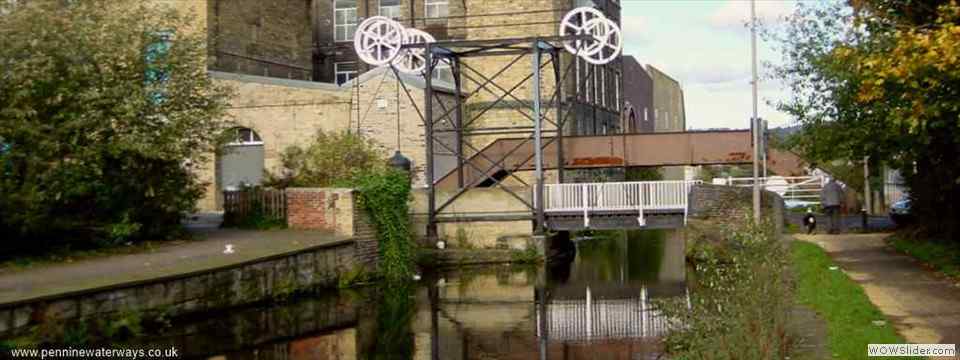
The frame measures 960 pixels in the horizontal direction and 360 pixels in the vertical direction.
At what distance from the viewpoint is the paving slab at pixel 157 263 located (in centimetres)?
1461

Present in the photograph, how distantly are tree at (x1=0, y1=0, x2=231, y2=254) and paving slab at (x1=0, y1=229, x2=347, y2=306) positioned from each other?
1.02 m

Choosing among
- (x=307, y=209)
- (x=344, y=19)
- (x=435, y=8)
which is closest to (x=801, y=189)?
(x=435, y=8)

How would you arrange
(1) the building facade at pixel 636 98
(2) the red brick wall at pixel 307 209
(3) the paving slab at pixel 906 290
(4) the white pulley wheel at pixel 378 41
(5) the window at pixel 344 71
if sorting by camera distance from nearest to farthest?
(3) the paving slab at pixel 906 290 → (2) the red brick wall at pixel 307 209 → (4) the white pulley wheel at pixel 378 41 → (5) the window at pixel 344 71 → (1) the building facade at pixel 636 98

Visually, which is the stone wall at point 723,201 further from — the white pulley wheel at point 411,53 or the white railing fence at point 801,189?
the white railing fence at point 801,189

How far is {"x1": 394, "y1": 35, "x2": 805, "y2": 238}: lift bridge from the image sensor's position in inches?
1078

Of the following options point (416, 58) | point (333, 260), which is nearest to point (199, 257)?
point (333, 260)

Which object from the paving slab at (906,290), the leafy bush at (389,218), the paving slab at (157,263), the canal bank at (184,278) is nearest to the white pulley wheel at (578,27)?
the leafy bush at (389,218)

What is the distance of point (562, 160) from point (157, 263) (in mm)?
15003

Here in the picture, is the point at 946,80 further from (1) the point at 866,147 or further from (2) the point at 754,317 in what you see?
(1) the point at 866,147

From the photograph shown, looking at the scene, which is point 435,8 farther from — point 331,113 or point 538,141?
point 538,141

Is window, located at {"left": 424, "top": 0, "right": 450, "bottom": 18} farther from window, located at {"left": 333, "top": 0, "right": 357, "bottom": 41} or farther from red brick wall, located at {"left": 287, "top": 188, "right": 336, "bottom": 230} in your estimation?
red brick wall, located at {"left": 287, "top": 188, "right": 336, "bottom": 230}

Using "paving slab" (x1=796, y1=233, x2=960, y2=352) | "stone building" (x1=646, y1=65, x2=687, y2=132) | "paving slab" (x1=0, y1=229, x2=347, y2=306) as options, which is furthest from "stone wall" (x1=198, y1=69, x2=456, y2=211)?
"stone building" (x1=646, y1=65, x2=687, y2=132)

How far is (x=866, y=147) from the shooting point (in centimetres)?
1919

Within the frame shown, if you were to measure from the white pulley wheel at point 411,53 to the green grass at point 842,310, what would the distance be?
48.1 feet
